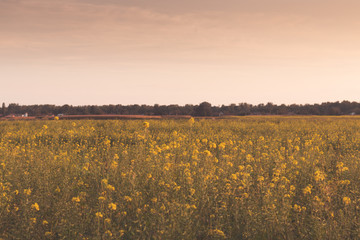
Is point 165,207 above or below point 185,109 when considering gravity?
below

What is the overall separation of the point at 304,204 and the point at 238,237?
1.97m

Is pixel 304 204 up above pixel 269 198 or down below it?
below

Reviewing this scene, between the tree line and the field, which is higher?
the tree line

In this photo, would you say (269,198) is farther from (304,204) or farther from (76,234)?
(76,234)

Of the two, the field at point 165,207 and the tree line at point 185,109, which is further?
the tree line at point 185,109

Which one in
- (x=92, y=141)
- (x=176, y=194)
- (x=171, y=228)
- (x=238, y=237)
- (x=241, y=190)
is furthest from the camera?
(x=92, y=141)

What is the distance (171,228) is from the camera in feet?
11.6

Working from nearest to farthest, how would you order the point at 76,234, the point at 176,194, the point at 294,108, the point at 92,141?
the point at 76,234 < the point at 176,194 < the point at 92,141 < the point at 294,108

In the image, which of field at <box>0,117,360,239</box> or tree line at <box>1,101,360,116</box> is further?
tree line at <box>1,101,360,116</box>

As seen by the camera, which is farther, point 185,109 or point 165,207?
point 185,109

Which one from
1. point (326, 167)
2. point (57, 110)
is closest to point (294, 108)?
point (57, 110)

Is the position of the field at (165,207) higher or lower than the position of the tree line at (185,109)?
lower

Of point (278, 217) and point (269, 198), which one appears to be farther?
point (269, 198)

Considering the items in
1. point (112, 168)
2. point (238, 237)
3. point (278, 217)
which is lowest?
point (238, 237)
